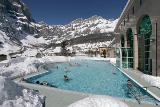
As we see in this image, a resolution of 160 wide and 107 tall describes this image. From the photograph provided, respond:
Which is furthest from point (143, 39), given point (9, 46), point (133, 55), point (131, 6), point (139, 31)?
point (9, 46)

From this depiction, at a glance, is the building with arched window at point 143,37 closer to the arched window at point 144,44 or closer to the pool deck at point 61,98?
the arched window at point 144,44

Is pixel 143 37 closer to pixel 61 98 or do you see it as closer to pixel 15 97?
pixel 61 98

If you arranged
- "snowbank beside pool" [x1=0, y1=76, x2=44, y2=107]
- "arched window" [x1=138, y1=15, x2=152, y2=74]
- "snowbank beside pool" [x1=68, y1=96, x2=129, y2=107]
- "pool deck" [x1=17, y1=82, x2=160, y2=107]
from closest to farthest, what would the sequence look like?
"snowbank beside pool" [x1=0, y1=76, x2=44, y2=107] → "snowbank beside pool" [x1=68, y1=96, x2=129, y2=107] → "pool deck" [x1=17, y1=82, x2=160, y2=107] → "arched window" [x1=138, y1=15, x2=152, y2=74]

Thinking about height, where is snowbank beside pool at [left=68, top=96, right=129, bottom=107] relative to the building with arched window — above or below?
below

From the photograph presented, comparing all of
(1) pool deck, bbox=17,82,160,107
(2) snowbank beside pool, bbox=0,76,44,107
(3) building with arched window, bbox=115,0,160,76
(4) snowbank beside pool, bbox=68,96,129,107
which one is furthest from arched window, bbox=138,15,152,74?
(2) snowbank beside pool, bbox=0,76,44,107

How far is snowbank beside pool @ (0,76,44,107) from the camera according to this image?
30.3 feet

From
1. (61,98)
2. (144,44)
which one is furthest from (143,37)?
(61,98)

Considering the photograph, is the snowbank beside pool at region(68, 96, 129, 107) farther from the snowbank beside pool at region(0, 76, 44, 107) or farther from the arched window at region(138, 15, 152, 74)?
the arched window at region(138, 15, 152, 74)

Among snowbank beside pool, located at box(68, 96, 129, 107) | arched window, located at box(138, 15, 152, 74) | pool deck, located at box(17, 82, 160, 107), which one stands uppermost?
arched window, located at box(138, 15, 152, 74)

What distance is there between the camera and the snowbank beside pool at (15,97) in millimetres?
9234

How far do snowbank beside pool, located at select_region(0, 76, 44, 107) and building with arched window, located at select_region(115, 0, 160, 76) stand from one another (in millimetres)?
12875

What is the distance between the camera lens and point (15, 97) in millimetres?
9742

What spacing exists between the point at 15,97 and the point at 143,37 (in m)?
19.1

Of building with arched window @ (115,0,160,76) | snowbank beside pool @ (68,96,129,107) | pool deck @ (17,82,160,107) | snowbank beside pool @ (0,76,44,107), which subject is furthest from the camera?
building with arched window @ (115,0,160,76)
